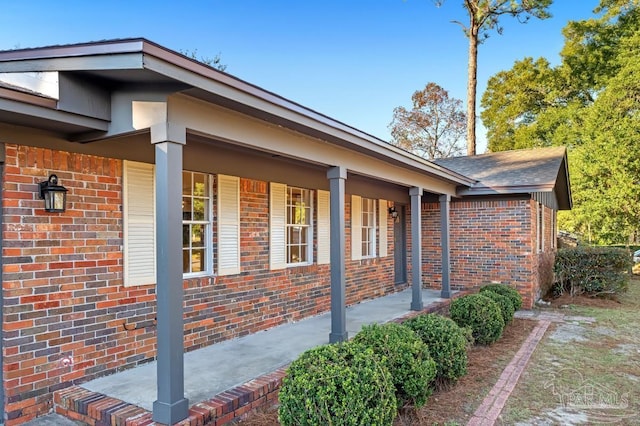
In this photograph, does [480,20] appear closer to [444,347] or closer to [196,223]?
[196,223]

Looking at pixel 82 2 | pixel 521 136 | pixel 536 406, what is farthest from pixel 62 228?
pixel 521 136

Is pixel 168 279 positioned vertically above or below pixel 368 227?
below

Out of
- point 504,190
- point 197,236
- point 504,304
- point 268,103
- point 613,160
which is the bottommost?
point 504,304

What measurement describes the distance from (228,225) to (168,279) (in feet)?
8.24

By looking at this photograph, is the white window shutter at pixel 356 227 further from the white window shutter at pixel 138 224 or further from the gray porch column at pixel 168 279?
the gray porch column at pixel 168 279

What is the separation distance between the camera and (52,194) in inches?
147

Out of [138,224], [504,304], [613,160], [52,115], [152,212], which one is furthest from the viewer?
[613,160]

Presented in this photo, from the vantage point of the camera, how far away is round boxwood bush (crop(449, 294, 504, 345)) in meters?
6.03

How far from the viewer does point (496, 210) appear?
9836mm

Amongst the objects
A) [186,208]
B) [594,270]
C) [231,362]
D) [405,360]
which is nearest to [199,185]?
[186,208]

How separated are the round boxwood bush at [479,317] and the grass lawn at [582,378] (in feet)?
2.06

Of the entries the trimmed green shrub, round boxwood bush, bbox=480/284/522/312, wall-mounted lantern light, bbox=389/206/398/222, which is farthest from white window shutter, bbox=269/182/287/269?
the trimmed green shrub

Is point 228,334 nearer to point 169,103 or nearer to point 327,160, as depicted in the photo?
point 327,160

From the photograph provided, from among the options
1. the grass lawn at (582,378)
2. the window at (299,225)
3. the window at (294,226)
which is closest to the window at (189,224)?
the window at (294,226)
